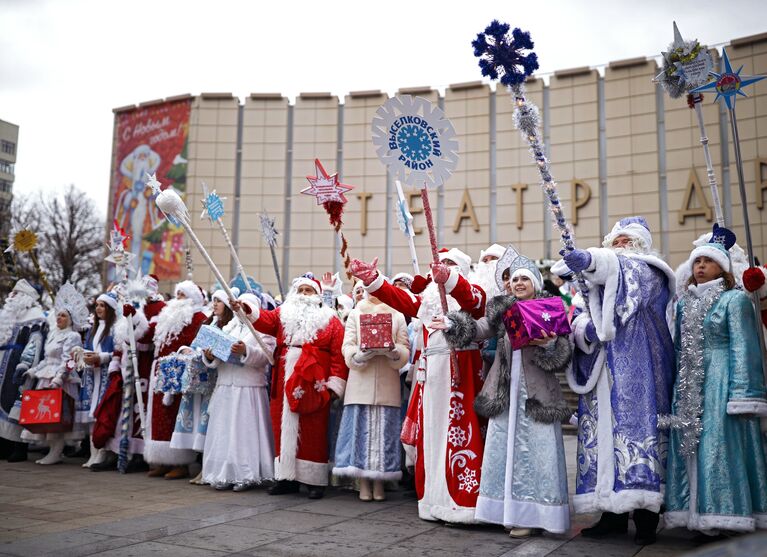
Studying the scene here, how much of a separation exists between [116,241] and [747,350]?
20.8 feet

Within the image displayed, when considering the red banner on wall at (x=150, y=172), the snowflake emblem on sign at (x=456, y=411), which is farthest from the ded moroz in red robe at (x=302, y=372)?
the red banner on wall at (x=150, y=172)

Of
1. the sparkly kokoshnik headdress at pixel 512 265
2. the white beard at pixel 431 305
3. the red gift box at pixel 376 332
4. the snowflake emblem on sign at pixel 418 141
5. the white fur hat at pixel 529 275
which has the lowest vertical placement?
the red gift box at pixel 376 332

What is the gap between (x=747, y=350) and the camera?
4.07 metres

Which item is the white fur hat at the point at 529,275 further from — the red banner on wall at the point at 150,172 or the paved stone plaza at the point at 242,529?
the red banner on wall at the point at 150,172

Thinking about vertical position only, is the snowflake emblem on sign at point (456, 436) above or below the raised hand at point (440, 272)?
below

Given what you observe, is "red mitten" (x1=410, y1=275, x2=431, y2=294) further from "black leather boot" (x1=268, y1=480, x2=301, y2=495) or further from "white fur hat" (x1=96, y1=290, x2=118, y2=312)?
"white fur hat" (x1=96, y1=290, x2=118, y2=312)

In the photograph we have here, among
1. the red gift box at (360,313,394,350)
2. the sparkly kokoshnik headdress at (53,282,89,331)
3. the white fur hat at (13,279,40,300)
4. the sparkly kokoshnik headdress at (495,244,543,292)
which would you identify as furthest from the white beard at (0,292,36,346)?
the sparkly kokoshnik headdress at (495,244,543,292)

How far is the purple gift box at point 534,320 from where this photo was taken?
4387 mm

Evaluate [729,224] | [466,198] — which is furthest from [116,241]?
[729,224]

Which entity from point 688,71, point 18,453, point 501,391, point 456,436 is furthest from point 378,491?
point 18,453

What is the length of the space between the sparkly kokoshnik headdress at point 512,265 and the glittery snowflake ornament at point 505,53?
1244 mm

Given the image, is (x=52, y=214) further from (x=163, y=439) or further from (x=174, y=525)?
(x=174, y=525)

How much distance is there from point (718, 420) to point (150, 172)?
88.4 feet

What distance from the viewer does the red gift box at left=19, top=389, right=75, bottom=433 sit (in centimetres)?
764
